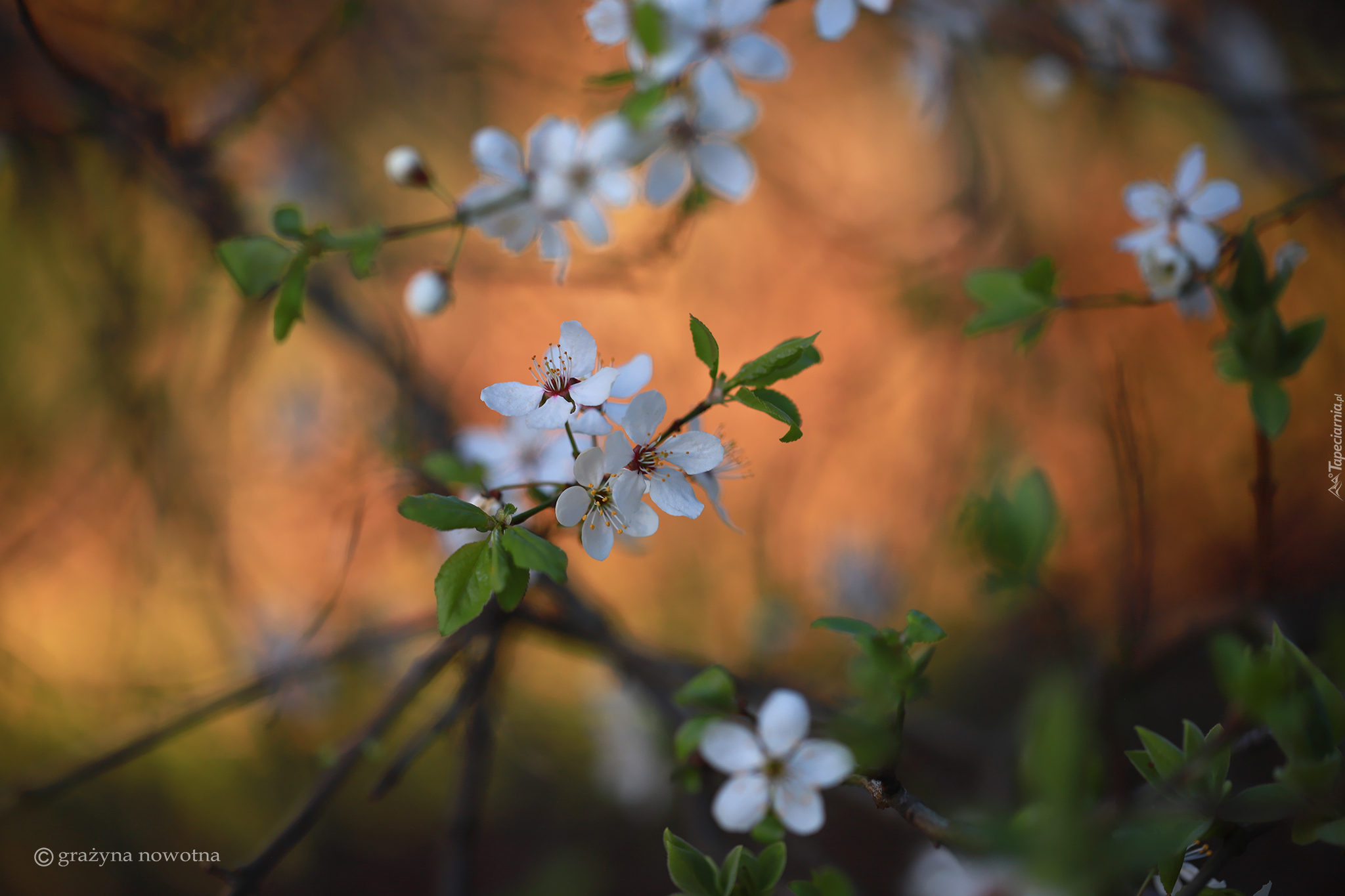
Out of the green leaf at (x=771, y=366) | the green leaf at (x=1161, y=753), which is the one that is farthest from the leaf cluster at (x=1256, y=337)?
the green leaf at (x=771, y=366)

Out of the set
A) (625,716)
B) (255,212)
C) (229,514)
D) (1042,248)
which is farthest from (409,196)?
(1042,248)

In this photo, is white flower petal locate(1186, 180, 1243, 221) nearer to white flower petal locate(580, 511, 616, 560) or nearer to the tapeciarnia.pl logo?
the tapeciarnia.pl logo

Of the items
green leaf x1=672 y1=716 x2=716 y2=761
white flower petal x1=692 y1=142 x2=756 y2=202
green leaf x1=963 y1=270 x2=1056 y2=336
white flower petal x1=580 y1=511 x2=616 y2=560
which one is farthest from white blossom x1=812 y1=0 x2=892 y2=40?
green leaf x1=672 y1=716 x2=716 y2=761

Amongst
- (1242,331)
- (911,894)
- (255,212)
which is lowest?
(911,894)

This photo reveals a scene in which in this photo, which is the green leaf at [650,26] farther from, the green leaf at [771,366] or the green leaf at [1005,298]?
the green leaf at [1005,298]

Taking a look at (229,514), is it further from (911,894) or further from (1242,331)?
(1242,331)

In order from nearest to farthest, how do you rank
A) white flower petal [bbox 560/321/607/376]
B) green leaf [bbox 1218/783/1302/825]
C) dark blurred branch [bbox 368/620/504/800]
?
green leaf [bbox 1218/783/1302/825]
white flower petal [bbox 560/321/607/376]
dark blurred branch [bbox 368/620/504/800]

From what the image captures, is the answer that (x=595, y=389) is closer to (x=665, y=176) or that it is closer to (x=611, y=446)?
(x=611, y=446)
